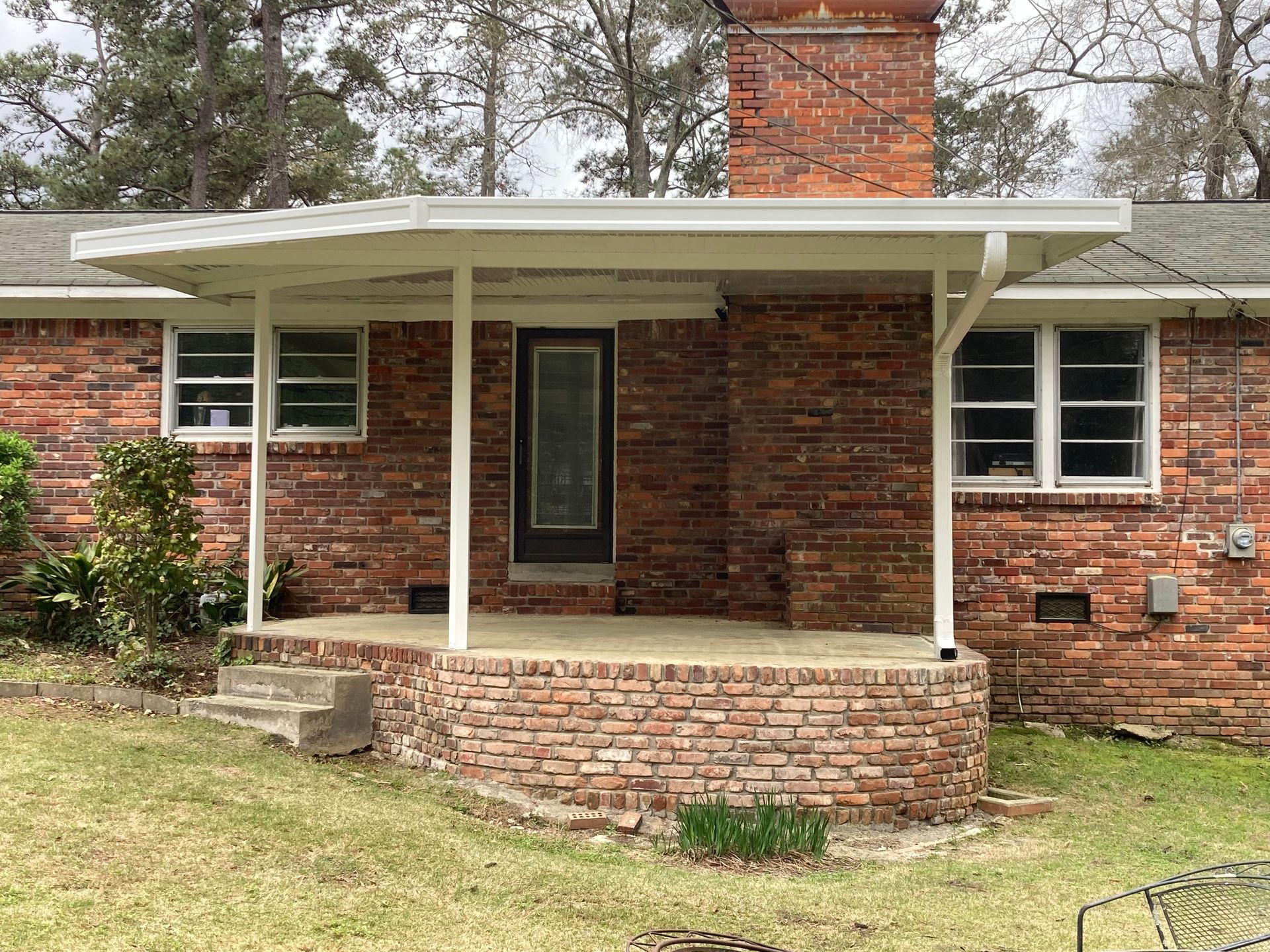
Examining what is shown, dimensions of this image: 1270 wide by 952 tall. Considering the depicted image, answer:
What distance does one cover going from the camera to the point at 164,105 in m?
21.5

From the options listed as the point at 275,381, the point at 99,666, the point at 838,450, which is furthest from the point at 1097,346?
the point at 99,666

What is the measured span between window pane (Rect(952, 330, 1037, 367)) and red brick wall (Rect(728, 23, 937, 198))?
48.4 inches

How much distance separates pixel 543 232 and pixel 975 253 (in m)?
2.51

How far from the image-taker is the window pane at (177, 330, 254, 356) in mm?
9086

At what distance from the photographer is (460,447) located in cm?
646

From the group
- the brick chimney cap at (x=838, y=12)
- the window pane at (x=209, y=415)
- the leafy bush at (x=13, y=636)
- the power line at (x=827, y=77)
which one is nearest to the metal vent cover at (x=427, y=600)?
the window pane at (x=209, y=415)

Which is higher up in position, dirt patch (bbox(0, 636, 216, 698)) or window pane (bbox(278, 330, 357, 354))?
window pane (bbox(278, 330, 357, 354))

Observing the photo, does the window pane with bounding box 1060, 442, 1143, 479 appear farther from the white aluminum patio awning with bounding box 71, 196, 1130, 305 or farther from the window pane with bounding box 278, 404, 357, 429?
the window pane with bounding box 278, 404, 357, 429

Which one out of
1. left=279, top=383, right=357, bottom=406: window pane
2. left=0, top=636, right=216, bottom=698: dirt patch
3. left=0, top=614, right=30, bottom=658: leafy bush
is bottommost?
left=0, top=636, right=216, bottom=698: dirt patch

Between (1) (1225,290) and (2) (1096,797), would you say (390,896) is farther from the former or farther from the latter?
(1) (1225,290)

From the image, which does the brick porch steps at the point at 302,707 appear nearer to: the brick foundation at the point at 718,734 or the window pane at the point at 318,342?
the brick foundation at the point at 718,734

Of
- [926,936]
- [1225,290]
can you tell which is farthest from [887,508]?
[926,936]

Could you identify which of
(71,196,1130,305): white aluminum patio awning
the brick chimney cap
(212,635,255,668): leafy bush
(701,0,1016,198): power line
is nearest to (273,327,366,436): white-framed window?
(71,196,1130,305): white aluminum patio awning

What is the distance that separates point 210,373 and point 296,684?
11.2 ft
